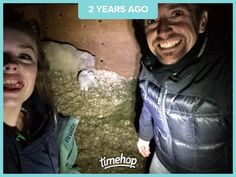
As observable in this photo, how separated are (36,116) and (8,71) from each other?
17 centimetres

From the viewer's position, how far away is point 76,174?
1.09 m

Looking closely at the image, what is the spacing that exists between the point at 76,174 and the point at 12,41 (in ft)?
1.48

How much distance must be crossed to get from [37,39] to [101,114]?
0.33m

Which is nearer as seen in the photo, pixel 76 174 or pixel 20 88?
pixel 20 88

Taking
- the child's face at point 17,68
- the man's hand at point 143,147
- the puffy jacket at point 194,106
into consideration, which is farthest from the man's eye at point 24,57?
the man's hand at point 143,147

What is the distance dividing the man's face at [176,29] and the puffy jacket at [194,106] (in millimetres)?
25

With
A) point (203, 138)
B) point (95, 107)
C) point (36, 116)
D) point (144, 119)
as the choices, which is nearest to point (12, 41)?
point (36, 116)

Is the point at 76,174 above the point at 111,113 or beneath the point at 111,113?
beneath

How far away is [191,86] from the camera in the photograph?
99 cm

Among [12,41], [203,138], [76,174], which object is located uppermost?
[12,41]

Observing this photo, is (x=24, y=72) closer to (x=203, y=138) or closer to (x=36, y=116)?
(x=36, y=116)

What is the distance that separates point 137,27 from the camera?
1.12 meters

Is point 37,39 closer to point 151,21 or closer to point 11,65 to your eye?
point 11,65

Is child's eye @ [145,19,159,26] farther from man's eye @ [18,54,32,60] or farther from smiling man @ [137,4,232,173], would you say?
man's eye @ [18,54,32,60]
